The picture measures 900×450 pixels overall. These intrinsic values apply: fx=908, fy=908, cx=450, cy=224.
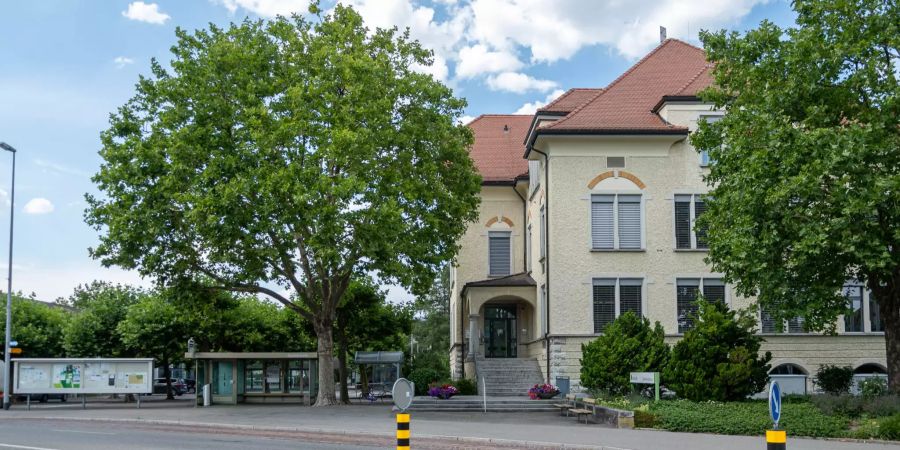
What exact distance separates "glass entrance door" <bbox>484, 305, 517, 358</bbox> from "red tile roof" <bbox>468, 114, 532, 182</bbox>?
20.4 feet

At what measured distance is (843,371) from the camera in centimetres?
2975

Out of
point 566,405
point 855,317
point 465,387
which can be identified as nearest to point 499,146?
point 465,387

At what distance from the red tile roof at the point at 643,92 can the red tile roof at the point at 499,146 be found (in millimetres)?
7312

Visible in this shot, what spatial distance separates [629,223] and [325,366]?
12.4 m

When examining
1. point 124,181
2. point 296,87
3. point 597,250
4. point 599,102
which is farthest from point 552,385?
point 124,181

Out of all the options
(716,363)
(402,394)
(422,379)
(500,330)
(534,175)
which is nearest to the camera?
(402,394)

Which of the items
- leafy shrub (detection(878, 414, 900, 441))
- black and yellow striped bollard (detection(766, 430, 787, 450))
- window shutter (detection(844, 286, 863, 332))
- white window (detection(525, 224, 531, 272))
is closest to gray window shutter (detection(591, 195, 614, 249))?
white window (detection(525, 224, 531, 272))

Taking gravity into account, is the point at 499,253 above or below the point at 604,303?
above

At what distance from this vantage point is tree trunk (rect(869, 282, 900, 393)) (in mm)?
22766

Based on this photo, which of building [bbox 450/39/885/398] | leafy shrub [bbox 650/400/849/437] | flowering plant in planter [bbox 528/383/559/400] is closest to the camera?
leafy shrub [bbox 650/400/849/437]

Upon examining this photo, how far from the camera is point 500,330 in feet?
133

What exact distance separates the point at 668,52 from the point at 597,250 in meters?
10.5

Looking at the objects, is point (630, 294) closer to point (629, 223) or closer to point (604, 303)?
point (604, 303)

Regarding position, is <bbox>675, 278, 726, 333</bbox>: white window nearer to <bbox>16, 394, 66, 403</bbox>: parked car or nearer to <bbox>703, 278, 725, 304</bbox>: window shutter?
<bbox>703, 278, 725, 304</bbox>: window shutter
